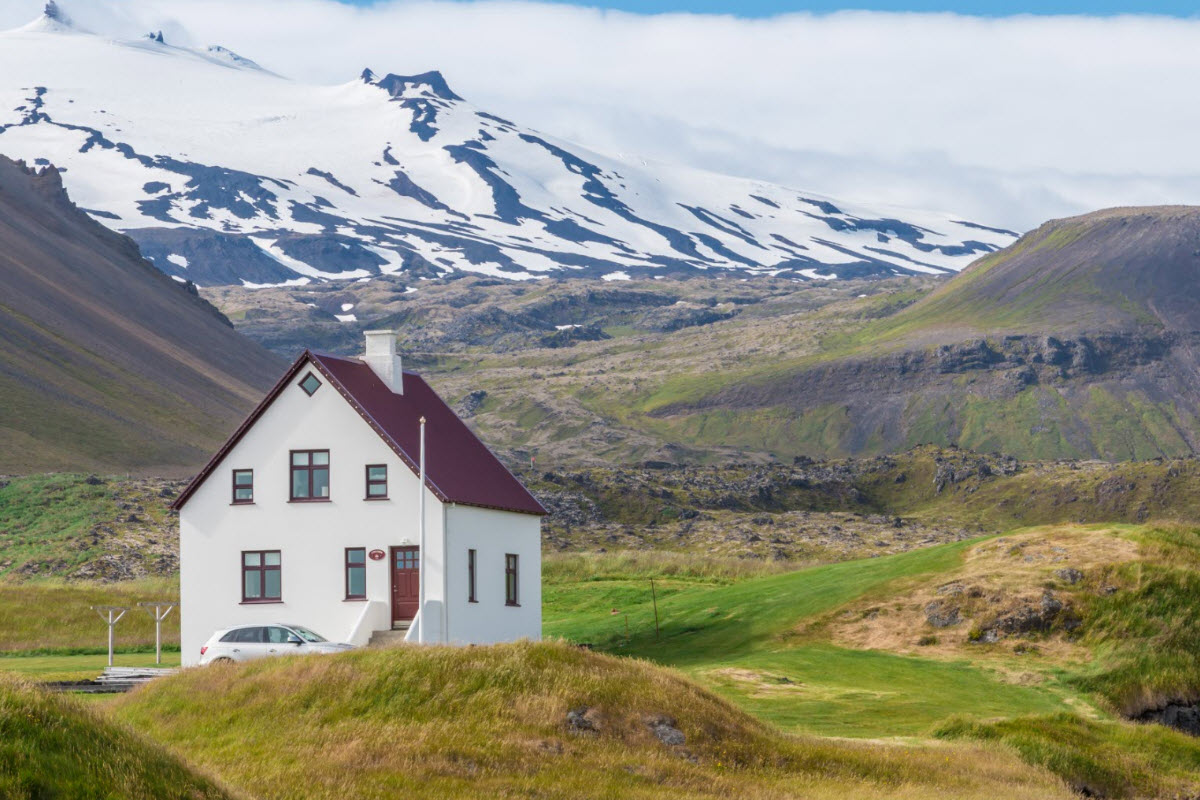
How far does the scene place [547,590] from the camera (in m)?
78.7

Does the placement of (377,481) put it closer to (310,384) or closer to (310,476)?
(310,476)

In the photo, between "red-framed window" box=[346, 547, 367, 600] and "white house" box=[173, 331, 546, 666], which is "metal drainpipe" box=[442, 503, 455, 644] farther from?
"red-framed window" box=[346, 547, 367, 600]

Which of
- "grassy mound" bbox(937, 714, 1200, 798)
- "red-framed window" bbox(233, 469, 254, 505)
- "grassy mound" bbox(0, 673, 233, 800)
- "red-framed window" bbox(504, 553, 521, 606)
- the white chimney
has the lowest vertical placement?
"grassy mound" bbox(937, 714, 1200, 798)

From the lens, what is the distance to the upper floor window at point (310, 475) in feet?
180

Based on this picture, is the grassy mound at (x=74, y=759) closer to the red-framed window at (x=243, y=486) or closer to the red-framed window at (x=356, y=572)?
the red-framed window at (x=356, y=572)

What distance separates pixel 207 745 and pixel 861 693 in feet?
72.9

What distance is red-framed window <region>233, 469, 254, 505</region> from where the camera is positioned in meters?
55.6

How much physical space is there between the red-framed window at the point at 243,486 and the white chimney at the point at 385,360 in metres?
6.28

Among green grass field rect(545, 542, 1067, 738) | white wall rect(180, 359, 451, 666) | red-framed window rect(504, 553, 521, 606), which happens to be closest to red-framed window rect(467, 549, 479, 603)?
white wall rect(180, 359, 451, 666)

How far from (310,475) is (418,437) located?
4.30 metres

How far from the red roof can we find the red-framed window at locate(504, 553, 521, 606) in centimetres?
192

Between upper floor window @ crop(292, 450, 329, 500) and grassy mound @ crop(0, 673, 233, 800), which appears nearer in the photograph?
grassy mound @ crop(0, 673, 233, 800)

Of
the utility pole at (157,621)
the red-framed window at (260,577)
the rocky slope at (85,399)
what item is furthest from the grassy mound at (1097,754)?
the rocky slope at (85,399)

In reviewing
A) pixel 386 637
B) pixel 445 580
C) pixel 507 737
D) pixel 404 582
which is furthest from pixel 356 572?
pixel 507 737
